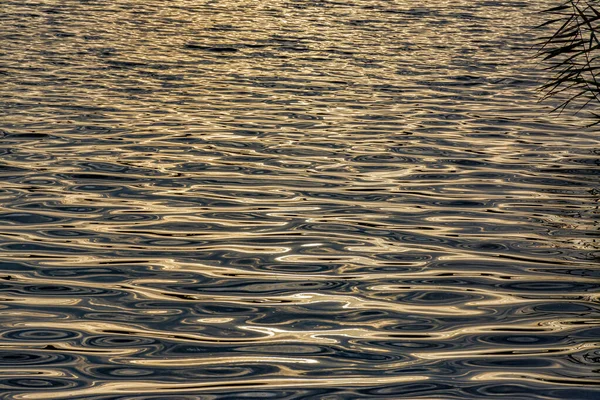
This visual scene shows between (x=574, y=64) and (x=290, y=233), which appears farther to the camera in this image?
(x=574, y=64)

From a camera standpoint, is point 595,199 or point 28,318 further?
point 595,199

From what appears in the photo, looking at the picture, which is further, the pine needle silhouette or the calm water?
the pine needle silhouette

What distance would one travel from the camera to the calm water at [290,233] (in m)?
7.45

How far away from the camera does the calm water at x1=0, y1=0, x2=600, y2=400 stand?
745cm

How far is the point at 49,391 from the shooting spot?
695 cm

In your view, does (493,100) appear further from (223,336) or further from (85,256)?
(223,336)

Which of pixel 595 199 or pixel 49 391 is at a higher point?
pixel 49 391

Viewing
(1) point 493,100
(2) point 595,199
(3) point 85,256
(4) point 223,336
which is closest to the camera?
(4) point 223,336

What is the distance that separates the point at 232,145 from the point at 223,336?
23.4 ft

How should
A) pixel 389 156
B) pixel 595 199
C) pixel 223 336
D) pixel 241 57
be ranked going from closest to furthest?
pixel 223 336, pixel 595 199, pixel 389 156, pixel 241 57

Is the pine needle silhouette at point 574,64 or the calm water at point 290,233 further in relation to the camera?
the pine needle silhouette at point 574,64

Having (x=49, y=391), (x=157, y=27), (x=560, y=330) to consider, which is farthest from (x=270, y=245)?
(x=157, y=27)

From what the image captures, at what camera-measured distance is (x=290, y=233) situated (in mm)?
10719

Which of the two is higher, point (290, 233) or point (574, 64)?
point (574, 64)
